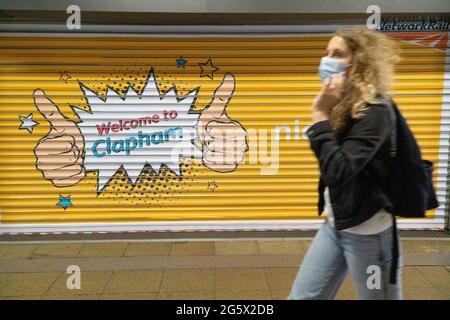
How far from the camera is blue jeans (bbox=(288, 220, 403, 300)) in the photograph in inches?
76.9

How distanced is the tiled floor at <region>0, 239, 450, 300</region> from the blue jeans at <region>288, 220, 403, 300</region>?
1.58 m

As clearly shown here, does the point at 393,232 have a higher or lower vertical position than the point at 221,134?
lower

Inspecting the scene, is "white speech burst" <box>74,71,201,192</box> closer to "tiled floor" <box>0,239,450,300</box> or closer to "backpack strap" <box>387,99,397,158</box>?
"tiled floor" <box>0,239,450,300</box>

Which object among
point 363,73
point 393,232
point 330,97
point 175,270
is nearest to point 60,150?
point 175,270

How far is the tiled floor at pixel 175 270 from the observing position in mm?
3793

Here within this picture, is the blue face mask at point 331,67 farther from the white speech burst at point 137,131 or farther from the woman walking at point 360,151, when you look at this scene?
the white speech burst at point 137,131

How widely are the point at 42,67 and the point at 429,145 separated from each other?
5584 millimetres

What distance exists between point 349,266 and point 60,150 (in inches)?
173

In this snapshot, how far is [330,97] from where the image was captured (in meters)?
2.00

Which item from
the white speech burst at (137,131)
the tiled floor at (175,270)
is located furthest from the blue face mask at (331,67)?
the white speech burst at (137,131)

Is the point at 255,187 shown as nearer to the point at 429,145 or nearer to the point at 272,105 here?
the point at 272,105

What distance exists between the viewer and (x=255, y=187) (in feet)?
17.4

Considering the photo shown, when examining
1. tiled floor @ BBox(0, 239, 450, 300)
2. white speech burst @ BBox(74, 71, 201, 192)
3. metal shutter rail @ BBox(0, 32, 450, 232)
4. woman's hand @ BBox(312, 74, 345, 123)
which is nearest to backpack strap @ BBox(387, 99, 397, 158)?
woman's hand @ BBox(312, 74, 345, 123)

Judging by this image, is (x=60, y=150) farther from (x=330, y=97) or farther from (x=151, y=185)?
(x=330, y=97)
